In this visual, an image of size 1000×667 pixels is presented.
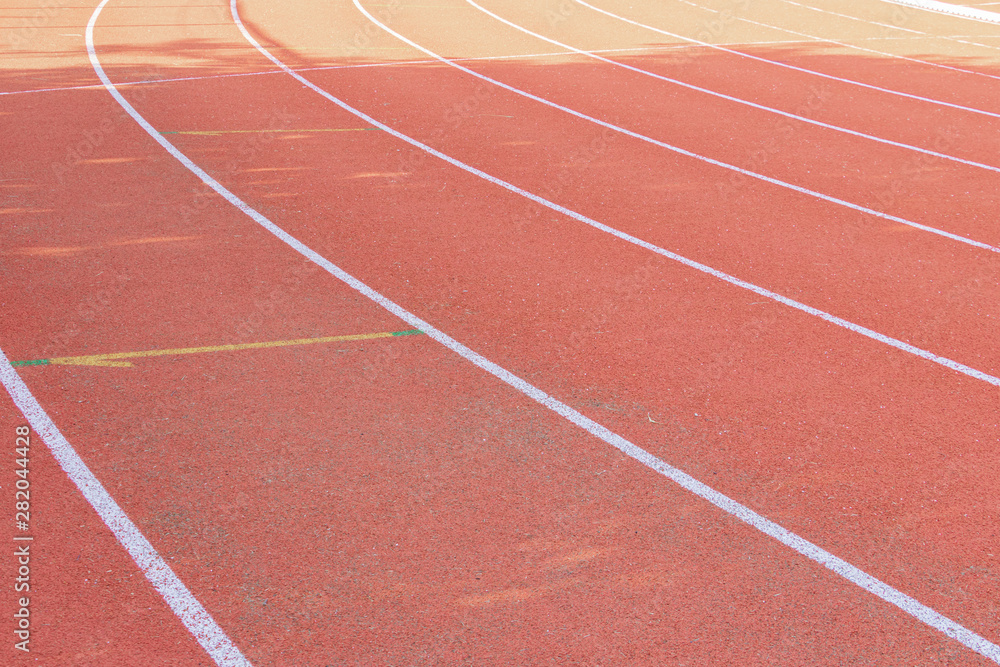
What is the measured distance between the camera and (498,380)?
6.03m

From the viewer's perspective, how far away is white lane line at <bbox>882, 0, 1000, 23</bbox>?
2073 cm

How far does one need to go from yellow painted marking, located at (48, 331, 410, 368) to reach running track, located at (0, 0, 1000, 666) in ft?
0.08

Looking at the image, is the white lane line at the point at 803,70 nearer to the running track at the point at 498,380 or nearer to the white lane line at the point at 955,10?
the running track at the point at 498,380

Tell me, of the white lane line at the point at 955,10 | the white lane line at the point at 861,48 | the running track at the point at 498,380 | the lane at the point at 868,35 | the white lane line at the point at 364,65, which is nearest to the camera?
the running track at the point at 498,380

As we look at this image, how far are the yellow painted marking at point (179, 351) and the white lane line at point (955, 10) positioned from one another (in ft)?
64.0

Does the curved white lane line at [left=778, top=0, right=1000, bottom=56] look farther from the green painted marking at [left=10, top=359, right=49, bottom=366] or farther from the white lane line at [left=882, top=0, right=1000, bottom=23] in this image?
the green painted marking at [left=10, top=359, right=49, bottom=366]

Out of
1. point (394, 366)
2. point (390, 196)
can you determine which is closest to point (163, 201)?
point (390, 196)

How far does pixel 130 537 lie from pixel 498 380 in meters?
2.41

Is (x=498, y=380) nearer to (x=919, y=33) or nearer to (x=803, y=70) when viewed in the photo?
(x=803, y=70)

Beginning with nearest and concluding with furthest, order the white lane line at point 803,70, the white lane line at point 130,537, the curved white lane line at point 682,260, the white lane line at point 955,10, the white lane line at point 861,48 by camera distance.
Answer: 1. the white lane line at point 130,537
2. the curved white lane line at point 682,260
3. the white lane line at point 803,70
4. the white lane line at point 861,48
5. the white lane line at point 955,10

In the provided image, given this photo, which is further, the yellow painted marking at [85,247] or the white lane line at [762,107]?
the white lane line at [762,107]

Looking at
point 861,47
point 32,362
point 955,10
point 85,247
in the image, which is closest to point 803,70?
point 861,47

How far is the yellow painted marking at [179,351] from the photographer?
19.8 feet

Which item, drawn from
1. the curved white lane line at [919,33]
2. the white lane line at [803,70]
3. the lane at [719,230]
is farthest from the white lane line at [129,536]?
the curved white lane line at [919,33]
